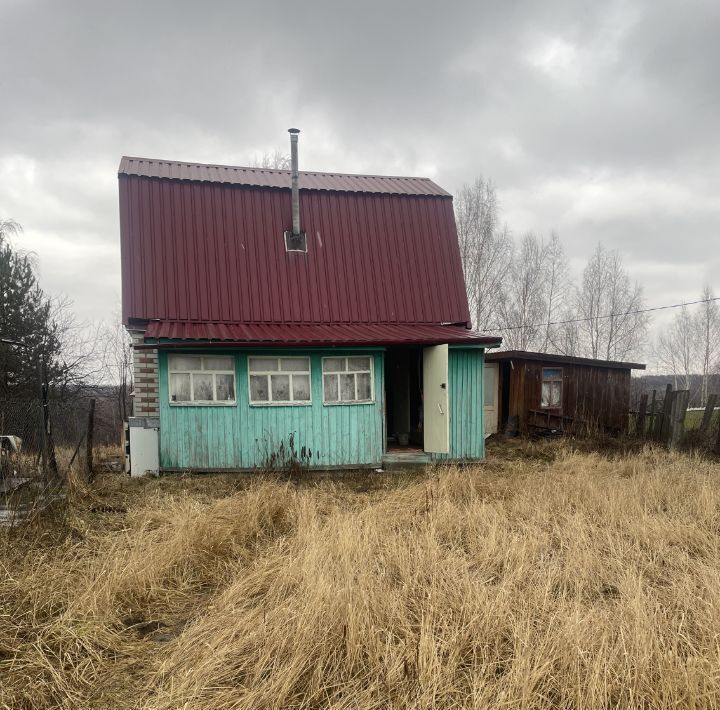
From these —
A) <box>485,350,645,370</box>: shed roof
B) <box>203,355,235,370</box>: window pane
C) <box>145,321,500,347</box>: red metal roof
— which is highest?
<box>145,321,500,347</box>: red metal roof

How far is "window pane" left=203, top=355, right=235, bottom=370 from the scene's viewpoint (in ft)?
31.6

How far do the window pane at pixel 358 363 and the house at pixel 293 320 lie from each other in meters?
0.02

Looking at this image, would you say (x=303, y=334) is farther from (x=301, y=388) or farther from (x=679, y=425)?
(x=679, y=425)

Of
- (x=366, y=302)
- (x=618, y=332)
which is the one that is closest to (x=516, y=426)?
(x=366, y=302)

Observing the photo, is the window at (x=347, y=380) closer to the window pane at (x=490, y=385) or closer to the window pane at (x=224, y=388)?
the window pane at (x=224, y=388)

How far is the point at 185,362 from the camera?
31.3 ft

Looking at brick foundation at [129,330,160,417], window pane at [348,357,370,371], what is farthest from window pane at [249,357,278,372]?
brick foundation at [129,330,160,417]

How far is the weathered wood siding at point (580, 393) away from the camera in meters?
14.0

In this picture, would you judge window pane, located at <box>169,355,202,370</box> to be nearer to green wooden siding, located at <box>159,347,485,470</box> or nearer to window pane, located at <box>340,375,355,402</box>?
green wooden siding, located at <box>159,347,485,470</box>

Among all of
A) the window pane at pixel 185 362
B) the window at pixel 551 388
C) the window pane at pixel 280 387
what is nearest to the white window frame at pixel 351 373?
the window pane at pixel 280 387

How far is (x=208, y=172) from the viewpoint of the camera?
13.0 m

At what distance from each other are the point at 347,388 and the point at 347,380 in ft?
0.55

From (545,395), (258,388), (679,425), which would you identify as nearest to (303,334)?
(258,388)

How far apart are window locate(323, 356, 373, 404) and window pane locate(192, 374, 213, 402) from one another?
2275 millimetres
